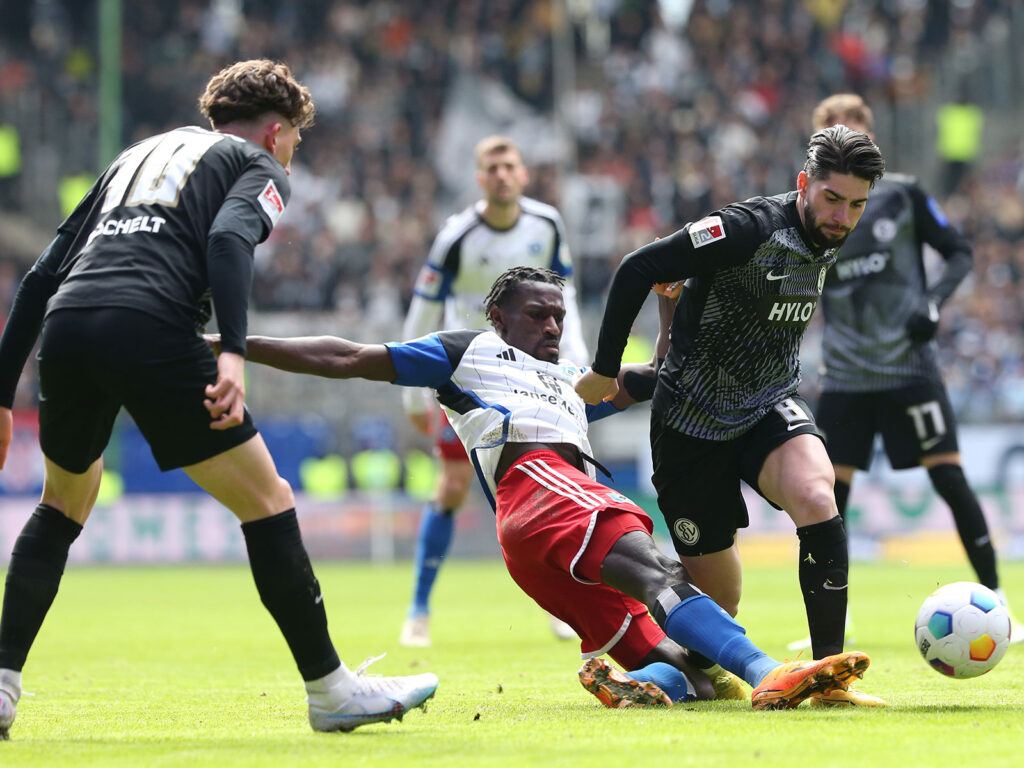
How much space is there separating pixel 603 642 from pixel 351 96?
20.7 metres

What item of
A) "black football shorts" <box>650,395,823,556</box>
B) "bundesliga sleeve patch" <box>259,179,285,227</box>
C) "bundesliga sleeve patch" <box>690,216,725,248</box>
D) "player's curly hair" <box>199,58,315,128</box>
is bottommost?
"black football shorts" <box>650,395,823,556</box>

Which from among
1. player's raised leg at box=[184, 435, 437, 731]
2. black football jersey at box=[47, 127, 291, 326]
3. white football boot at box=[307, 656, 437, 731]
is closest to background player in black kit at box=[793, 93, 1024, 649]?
white football boot at box=[307, 656, 437, 731]

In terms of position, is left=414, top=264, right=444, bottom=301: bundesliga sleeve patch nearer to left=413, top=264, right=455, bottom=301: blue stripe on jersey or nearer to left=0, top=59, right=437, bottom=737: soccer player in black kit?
left=413, top=264, right=455, bottom=301: blue stripe on jersey

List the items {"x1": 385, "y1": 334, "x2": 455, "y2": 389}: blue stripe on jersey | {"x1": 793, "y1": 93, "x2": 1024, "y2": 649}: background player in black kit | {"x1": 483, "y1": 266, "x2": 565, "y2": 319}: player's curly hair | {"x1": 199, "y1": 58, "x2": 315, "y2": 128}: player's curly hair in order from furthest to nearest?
{"x1": 793, "y1": 93, "x2": 1024, "y2": 649}: background player in black kit, {"x1": 483, "y1": 266, "x2": 565, "y2": 319}: player's curly hair, {"x1": 385, "y1": 334, "x2": 455, "y2": 389}: blue stripe on jersey, {"x1": 199, "y1": 58, "x2": 315, "y2": 128}: player's curly hair

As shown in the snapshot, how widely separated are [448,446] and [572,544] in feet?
13.8

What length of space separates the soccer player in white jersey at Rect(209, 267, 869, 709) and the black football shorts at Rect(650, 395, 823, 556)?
32cm

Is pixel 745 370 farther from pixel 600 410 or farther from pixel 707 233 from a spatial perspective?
pixel 600 410

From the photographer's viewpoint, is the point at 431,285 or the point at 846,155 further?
the point at 431,285

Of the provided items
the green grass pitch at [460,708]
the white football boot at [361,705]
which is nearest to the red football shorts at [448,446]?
the green grass pitch at [460,708]

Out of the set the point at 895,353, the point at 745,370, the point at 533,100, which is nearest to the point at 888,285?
the point at 895,353

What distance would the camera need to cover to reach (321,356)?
15.9 ft

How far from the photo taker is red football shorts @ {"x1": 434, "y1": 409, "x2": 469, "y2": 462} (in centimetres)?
896

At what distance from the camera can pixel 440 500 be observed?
29.9 feet

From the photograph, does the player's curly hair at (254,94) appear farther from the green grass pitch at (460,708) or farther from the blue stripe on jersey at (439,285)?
the blue stripe on jersey at (439,285)
